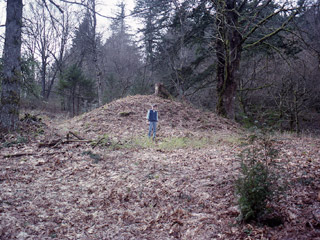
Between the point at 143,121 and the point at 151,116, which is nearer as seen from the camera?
the point at 151,116

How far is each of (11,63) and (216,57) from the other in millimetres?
11503

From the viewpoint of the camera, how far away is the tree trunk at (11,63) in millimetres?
9648

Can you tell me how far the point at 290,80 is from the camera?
16891 mm

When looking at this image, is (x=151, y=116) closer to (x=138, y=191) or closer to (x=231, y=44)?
(x=138, y=191)

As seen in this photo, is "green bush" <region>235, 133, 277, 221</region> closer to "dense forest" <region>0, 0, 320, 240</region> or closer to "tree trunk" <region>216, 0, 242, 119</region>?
"dense forest" <region>0, 0, 320, 240</region>

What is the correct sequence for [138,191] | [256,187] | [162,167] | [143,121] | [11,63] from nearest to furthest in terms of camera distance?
[256,187]
[138,191]
[162,167]
[11,63]
[143,121]

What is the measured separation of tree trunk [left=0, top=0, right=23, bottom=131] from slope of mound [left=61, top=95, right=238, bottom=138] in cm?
298

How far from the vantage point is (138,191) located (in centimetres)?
518

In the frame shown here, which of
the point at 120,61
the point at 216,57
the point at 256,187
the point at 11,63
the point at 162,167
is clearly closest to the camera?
the point at 256,187

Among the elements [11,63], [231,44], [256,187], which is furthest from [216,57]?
[256,187]

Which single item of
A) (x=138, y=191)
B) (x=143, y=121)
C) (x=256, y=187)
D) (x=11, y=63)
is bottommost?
(x=138, y=191)

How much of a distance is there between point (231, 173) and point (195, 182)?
0.74m

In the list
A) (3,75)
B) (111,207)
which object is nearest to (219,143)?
(111,207)

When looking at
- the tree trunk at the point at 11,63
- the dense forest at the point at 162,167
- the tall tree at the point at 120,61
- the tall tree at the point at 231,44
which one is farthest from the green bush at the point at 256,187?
the tall tree at the point at 120,61
